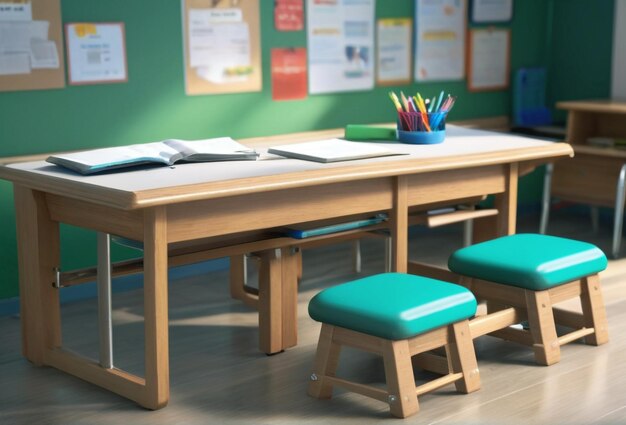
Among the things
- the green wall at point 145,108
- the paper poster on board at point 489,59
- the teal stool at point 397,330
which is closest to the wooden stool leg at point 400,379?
the teal stool at point 397,330

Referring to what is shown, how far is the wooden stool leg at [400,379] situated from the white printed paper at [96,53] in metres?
2.03

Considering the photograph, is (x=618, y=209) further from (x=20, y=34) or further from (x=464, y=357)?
(x=20, y=34)

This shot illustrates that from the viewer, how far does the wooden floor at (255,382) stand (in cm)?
299

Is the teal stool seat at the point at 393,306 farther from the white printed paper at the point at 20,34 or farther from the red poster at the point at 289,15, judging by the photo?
the red poster at the point at 289,15

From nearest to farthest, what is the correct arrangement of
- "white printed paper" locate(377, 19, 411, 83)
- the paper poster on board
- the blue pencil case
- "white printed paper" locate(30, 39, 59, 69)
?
1. the blue pencil case
2. "white printed paper" locate(30, 39, 59, 69)
3. "white printed paper" locate(377, 19, 411, 83)
4. the paper poster on board

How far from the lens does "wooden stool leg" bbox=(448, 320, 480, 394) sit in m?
3.09

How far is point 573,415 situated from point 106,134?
235cm

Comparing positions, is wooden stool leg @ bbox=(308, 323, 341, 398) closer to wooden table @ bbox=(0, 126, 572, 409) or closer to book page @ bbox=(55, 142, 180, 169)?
wooden table @ bbox=(0, 126, 572, 409)

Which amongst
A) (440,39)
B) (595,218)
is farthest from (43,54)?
(595,218)

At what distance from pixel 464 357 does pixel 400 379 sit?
302mm

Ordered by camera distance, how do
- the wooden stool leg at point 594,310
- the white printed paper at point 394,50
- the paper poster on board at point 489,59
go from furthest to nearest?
the paper poster on board at point 489,59 → the white printed paper at point 394,50 → the wooden stool leg at point 594,310

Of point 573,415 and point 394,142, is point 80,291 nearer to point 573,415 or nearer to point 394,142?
point 394,142

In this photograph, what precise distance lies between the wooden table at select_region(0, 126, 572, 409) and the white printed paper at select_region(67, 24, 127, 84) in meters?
0.99

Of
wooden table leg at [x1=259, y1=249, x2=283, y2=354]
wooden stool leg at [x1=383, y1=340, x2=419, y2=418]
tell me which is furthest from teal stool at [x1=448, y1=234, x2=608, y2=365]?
wooden table leg at [x1=259, y1=249, x2=283, y2=354]
